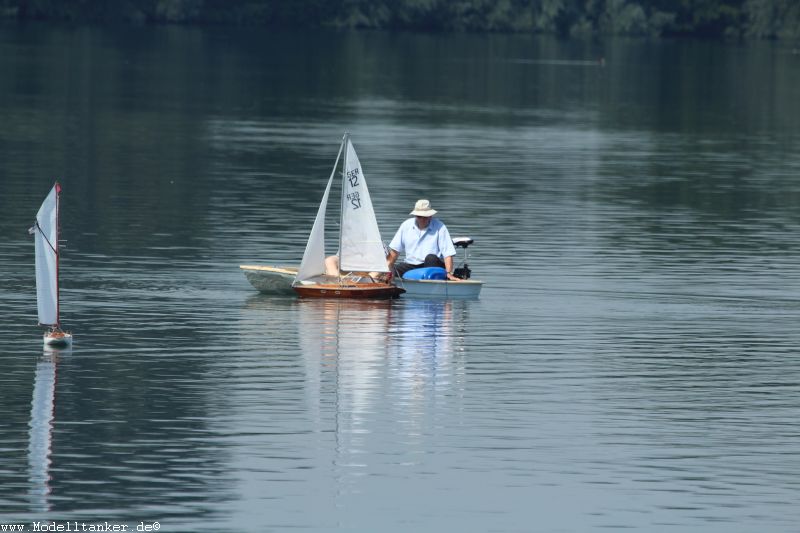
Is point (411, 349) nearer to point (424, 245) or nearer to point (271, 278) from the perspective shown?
point (271, 278)

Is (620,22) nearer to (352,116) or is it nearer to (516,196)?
(352,116)

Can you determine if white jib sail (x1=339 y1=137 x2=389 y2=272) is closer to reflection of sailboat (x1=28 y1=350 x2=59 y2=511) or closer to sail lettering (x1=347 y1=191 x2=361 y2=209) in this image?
sail lettering (x1=347 y1=191 x2=361 y2=209)

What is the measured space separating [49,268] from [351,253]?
22.4 feet

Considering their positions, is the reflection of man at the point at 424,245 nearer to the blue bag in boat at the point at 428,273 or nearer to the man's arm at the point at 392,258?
the man's arm at the point at 392,258

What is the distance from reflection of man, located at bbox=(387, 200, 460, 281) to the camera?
29.7 meters

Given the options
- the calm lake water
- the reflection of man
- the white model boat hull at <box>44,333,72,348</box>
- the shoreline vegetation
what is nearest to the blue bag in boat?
the reflection of man

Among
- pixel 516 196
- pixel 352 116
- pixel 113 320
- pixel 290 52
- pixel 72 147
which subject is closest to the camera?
pixel 113 320

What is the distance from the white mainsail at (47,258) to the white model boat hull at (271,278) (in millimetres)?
5290

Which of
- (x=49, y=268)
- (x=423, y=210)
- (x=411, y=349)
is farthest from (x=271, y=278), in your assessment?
(x=49, y=268)

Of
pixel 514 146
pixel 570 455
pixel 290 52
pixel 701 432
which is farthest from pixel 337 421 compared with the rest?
pixel 290 52

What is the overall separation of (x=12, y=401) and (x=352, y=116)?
5267 cm

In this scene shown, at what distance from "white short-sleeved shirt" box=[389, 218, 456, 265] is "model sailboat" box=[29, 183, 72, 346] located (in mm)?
6934

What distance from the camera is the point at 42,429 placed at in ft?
66.1

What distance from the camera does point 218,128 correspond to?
65750 mm
